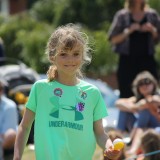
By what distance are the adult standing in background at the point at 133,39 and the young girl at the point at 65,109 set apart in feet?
14.5

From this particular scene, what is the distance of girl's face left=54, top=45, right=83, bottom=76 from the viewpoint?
14.0 ft

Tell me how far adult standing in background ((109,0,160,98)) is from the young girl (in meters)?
4.40

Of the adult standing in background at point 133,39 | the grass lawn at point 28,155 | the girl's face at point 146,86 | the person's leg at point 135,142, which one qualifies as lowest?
the grass lawn at point 28,155

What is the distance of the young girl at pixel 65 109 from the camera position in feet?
14.0

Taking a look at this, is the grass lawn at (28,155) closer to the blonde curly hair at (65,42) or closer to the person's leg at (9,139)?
the person's leg at (9,139)

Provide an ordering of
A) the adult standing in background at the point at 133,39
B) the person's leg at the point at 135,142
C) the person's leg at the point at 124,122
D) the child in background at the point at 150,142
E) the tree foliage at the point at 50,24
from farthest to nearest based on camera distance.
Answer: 1. the tree foliage at the point at 50,24
2. the adult standing in background at the point at 133,39
3. the person's leg at the point at 124,122
4. the person's leg at the point at 135,142
5. the child in background at the point at 150,142

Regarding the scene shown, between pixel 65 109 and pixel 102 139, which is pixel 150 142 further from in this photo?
pixel 65 109

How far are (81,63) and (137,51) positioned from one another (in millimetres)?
4580

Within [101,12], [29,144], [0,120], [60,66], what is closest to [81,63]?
[60,66]

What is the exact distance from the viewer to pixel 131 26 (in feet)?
28.6

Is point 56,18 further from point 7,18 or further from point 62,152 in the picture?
point 62,152

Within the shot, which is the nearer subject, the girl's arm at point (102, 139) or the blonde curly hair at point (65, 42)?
the girl's arm at point (102, 139)

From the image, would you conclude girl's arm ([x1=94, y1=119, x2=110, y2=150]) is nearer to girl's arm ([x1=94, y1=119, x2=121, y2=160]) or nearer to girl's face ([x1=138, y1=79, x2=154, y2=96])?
Result: girl's arm ([x1=94, y1=119, x2=121, y2=160])

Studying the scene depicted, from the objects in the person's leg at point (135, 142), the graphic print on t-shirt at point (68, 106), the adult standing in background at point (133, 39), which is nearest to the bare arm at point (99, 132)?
the graphic print on t-shirt at point (68, 106)
